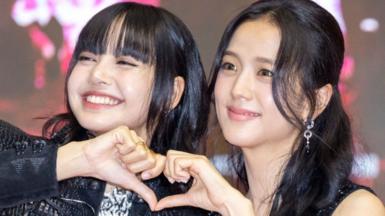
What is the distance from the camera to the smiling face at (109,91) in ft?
5.46

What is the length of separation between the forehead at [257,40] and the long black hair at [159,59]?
0.17m

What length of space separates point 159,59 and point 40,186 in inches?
18.8

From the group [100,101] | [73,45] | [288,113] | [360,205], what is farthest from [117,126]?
Answer: [73,45]

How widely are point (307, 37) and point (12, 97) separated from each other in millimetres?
1728

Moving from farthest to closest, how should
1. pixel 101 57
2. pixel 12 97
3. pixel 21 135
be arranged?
1. pixel 12 97
2. pixel 101 57
3. pixel 21 135

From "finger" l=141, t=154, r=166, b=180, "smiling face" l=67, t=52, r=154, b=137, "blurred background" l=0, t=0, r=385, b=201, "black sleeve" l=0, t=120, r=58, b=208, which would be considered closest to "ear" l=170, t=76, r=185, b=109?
"smiling face" l=67, t=52, r=154, b=137

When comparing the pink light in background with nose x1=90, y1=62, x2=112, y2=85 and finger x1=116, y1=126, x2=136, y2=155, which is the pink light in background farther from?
finger x1=116, y1=126, x2=136, y2=155

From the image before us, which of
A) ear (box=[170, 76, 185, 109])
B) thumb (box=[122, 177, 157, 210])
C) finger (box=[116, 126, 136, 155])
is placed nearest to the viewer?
finger (box=[116, 126, 136, 155])

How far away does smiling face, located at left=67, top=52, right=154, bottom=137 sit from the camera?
1663 millimetres

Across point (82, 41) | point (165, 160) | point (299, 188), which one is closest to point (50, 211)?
point (165, 160)

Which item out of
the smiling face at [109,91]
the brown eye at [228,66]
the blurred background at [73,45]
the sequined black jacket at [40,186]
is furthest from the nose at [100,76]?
the blurred background at [73,45]

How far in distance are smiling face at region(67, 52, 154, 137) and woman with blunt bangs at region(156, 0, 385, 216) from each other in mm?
194

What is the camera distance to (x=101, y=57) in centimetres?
171

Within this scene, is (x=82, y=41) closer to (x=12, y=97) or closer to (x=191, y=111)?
(x=191, y=111)
